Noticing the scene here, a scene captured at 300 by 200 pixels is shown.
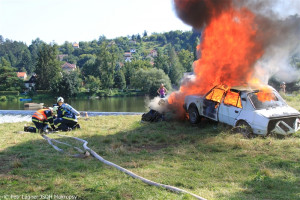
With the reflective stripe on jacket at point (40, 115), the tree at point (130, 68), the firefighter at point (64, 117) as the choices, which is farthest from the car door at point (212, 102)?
the tree at point (130, 68)

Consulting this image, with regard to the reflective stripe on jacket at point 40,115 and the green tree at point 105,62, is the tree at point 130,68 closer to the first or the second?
the green tree at point 105,62

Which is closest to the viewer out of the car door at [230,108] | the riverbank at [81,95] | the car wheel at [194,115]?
the car door at [230,108]

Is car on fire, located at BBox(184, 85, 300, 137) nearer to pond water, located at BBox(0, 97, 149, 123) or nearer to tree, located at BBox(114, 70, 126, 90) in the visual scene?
pond water, located at BBox(0, 97, 149, 123)

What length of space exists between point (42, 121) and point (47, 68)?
73.1 m

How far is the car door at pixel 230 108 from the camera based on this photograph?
1030 cm

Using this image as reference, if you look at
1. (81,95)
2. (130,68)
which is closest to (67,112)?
(81,95)

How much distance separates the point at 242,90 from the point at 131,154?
5028 mm

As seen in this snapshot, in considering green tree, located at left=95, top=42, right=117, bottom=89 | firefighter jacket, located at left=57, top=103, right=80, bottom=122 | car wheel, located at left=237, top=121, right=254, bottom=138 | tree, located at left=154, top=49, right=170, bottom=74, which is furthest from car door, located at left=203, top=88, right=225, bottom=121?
tree, located at left=154, top=49, right=170, bottom=74

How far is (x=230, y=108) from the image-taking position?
1053 centimetres

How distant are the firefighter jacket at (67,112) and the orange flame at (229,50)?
5763 millimetres

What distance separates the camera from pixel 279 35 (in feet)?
36.4

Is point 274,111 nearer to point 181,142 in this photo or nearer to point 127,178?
point 181,142

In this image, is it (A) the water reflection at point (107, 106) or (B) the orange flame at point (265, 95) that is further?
(A) the water reflection at point (107, 106)

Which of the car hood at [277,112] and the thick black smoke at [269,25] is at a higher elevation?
the thick black smoke at [269,25]
